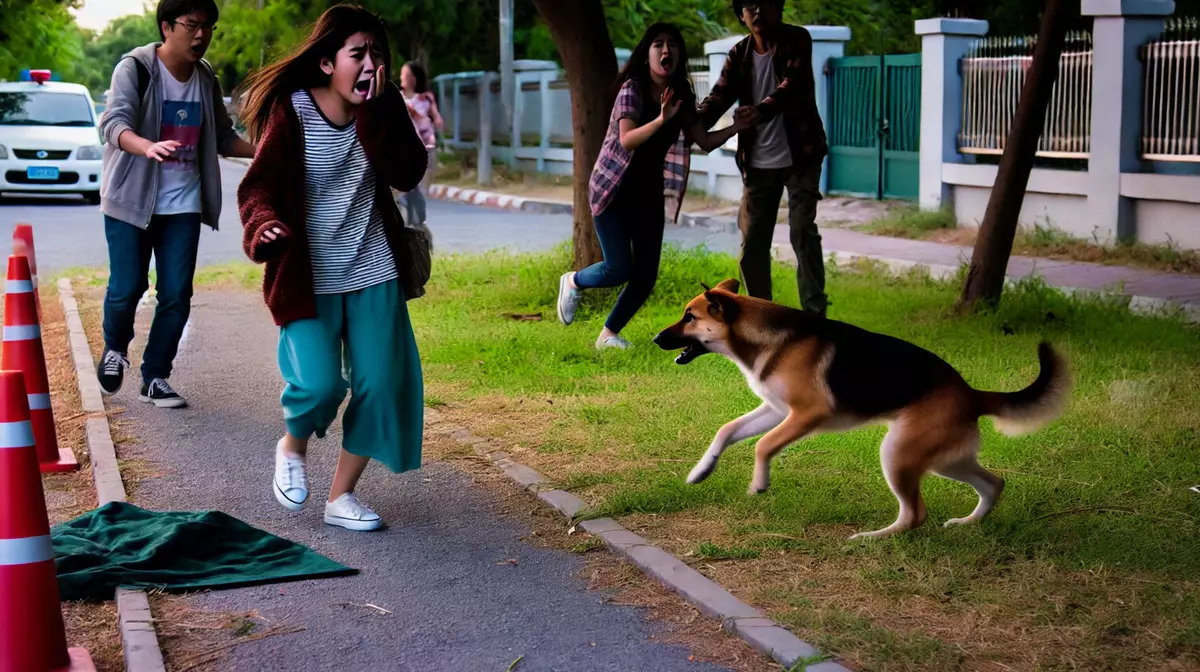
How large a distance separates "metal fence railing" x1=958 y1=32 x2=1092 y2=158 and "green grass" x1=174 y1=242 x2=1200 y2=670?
5.31 meters

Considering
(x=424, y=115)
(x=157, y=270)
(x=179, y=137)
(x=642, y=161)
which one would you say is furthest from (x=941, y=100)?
(x=157, y=270)

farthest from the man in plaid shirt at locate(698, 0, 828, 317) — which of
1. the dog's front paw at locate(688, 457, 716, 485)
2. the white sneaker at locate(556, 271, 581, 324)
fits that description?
the dog's front paw at locate(688, 457, 716, 485)

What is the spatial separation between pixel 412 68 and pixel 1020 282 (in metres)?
7.18

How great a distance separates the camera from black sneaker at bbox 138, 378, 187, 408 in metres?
7.52

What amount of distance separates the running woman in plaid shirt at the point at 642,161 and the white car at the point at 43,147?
1559cm

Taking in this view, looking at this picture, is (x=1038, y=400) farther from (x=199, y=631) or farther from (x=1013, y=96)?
(x=1013, y=96)

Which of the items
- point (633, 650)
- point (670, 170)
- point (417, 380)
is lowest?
point (633, 650)

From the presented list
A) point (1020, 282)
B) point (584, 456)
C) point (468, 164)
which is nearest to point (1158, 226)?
point (1020, 282)

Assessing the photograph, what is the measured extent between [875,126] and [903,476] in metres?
15.0

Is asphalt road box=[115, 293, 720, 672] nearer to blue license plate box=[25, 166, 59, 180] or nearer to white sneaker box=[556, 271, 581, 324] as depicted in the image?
white sneaker box=[556, 271, 581, 324]

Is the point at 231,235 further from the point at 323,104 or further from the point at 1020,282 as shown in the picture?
the point at 323,104

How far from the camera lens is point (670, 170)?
8.60 m

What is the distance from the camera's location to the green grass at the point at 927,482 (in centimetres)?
413

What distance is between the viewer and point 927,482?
5.77 metres
